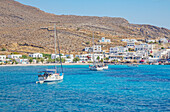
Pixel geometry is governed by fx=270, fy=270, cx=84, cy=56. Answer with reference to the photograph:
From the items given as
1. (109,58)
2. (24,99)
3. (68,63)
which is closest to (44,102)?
(24,99)

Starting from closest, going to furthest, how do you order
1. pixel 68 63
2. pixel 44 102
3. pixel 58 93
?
pixel 44 102 < pixel 58 93 < pixel 68 63

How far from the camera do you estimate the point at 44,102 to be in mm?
34375

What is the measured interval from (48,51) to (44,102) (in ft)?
Result: 510

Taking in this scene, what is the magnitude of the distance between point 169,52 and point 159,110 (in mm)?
159956

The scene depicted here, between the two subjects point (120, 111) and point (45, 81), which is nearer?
point (120, 111)

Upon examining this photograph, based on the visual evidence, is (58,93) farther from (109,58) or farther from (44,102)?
(109,58)

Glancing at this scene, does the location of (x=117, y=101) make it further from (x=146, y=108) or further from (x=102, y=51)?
(x=102, y=51)

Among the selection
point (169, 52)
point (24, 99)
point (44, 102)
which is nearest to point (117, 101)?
point (44, 102)

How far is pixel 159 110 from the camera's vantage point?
98.0ft

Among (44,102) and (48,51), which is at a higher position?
(48,51)

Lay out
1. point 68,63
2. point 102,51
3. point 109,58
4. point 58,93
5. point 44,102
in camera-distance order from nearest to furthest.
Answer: point 44,102 → point 58,93 → point 68,63 → point 109,58 → point 102,51

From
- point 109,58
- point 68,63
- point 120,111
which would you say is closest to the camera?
point 120,111

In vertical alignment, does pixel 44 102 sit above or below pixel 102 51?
below

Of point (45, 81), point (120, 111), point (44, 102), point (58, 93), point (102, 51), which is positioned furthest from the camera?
point (102, 51)
